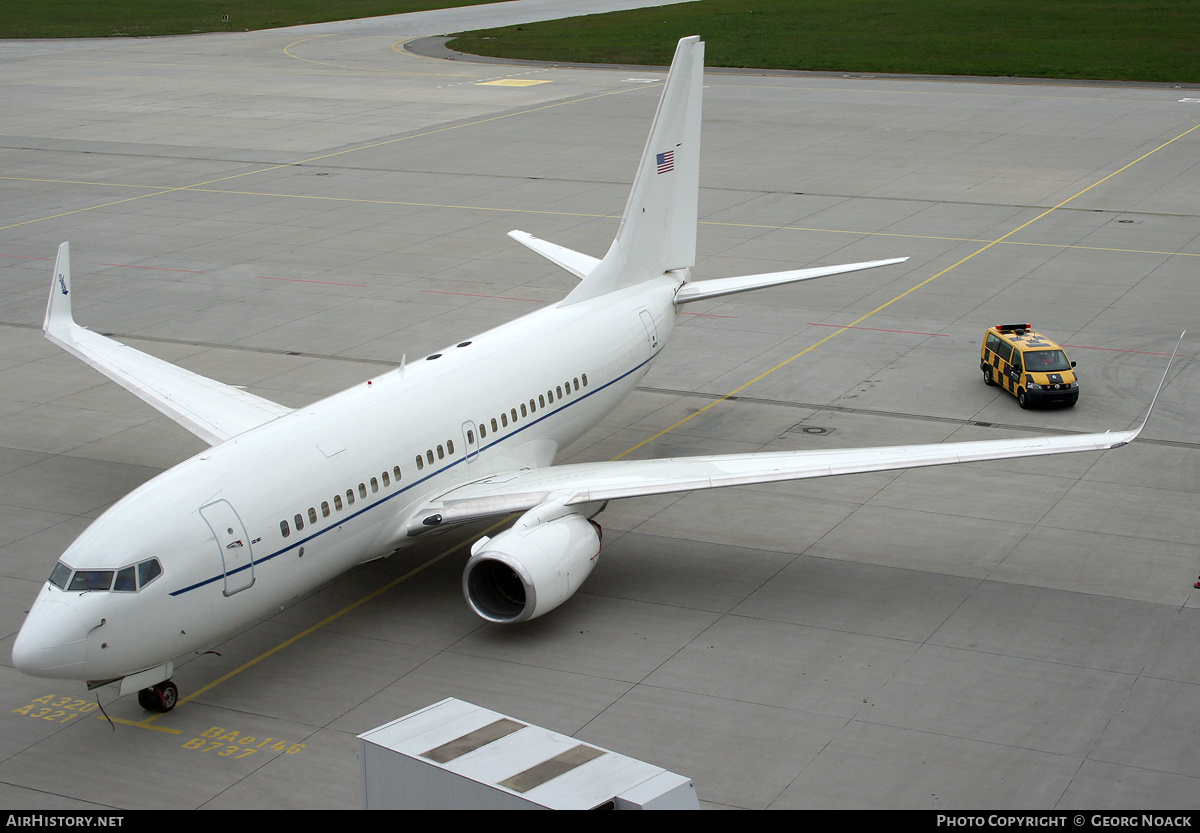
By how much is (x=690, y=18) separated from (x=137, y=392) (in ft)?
338

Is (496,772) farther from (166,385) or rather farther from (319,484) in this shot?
(166,385)

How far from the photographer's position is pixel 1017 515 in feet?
91.1

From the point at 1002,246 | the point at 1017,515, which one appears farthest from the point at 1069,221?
the point at 1017,515

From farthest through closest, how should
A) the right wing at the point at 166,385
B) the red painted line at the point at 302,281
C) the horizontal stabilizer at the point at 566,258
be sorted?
the red painted line at the point at 302,281, the horizontal stabilizer at the point at 566,258, the right wing at the point at 166,385

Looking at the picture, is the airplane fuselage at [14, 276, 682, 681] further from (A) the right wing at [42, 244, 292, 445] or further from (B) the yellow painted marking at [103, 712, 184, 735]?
(A) the right wing at [42, 244, 292, 445]

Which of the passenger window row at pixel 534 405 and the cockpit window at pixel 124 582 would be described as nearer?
the cockpit window at pixel 124 582

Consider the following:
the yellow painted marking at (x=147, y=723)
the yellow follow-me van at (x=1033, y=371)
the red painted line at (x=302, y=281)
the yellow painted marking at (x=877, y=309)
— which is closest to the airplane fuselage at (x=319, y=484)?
the yellow painted marking at (x=147, y=723)

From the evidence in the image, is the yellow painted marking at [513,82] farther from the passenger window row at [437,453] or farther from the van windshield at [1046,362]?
the passenger window row at [437,453]

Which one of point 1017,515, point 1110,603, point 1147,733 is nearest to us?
point 1147,733

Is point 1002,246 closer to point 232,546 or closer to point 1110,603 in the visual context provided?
point 1110,603

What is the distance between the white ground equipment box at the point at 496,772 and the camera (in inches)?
552

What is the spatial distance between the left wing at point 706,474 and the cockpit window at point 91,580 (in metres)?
5.87

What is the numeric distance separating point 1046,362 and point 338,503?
774 inches

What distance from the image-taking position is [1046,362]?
3359 centimetres
